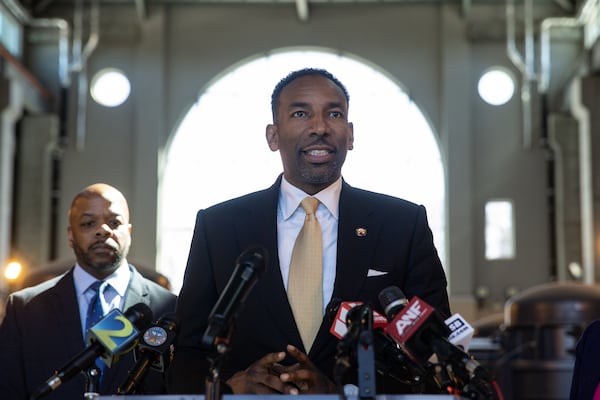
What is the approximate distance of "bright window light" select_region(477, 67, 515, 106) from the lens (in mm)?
20656

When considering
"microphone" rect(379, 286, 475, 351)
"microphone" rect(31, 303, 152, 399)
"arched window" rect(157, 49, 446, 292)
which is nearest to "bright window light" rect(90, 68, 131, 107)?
"arched window" rect(157, 49, 446, 292)

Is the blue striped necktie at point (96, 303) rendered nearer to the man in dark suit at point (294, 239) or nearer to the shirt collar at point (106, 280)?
the shirt collar at point (106, 280)

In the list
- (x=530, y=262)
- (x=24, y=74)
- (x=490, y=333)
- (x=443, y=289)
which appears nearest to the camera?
(x=443, y=289)

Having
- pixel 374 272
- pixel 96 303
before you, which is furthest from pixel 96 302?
pixel 374 272

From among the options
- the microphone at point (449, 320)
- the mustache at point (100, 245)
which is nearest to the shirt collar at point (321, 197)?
the microphone at point (449, 320)

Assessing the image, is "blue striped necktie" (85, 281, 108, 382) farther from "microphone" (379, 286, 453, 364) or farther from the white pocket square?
"microphone" (379, 286, 453, 364)

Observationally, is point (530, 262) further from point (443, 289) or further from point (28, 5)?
point (443, 289)

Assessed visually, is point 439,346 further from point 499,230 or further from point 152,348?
point 499,230

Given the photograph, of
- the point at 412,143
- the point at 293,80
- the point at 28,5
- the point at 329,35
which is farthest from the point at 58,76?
the point at 293,80

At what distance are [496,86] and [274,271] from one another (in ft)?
60.0

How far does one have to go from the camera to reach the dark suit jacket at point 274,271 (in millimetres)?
3029

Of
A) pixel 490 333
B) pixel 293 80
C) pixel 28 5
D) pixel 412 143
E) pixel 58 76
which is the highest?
pixel 28 5

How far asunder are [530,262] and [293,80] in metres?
17.7

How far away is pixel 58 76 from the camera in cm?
2086
